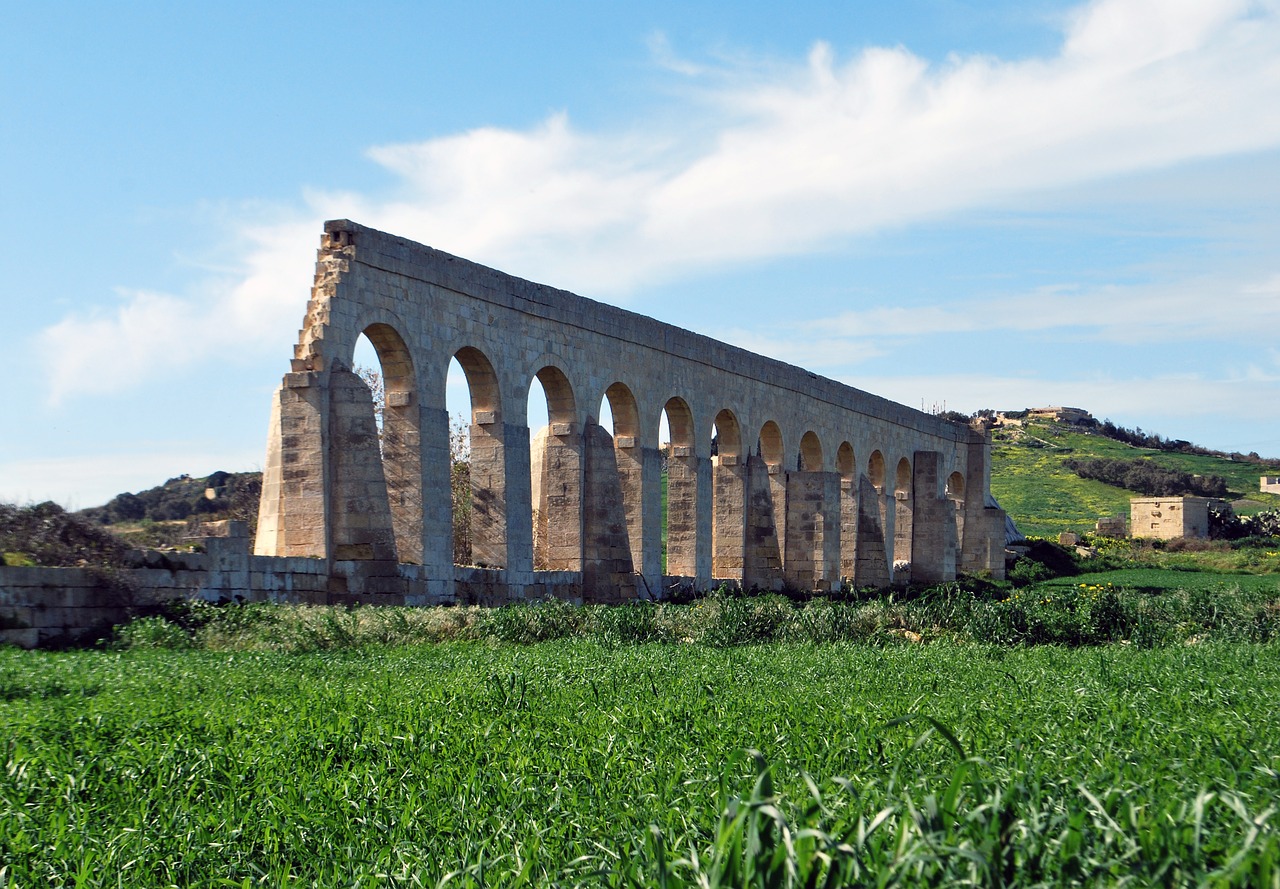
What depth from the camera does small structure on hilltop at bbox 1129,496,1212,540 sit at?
50312mm

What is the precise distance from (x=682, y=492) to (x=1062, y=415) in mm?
70131

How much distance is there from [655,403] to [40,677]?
604 inches

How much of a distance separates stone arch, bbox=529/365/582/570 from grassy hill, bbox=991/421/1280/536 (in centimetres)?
3949

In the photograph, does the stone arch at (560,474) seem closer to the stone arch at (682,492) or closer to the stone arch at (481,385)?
the stone arch at (481,385)

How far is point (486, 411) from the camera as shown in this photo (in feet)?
65.0

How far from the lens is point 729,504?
27.3m

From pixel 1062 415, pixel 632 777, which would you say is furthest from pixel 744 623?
pixel 1062 415

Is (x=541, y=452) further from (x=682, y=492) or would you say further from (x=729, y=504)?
(x=729, y=504)

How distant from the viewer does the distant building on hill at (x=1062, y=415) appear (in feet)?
293

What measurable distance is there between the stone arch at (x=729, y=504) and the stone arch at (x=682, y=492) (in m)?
1.58

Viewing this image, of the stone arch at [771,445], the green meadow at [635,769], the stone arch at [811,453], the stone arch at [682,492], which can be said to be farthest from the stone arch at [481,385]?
the stone arch at [811,453]

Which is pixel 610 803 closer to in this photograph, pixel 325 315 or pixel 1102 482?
pixel 325 315

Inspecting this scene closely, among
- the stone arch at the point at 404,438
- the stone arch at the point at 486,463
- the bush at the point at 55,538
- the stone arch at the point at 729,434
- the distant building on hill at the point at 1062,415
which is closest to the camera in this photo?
the bush at the point at 55,538

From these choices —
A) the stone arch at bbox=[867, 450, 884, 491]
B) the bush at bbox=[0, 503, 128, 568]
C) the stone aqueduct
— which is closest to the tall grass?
the bush at bbox=[0, 503, 128, 568]
